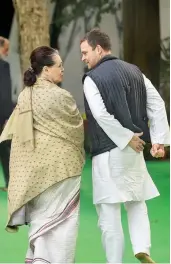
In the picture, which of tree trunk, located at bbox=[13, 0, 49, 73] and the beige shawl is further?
tree trunk, located at bbox=[13, 0, 49, 73]

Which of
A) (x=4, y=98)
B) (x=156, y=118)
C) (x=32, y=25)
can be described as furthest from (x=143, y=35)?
(x=156, y=118)

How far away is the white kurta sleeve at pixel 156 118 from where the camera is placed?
4.22 metres

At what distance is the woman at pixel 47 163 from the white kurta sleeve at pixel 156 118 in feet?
1.64

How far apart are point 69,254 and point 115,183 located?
19.8 inches

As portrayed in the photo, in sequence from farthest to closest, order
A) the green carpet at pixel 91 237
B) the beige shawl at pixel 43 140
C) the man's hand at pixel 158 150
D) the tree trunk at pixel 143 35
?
Result: the tree trunk at pixel 143 35 < the green carpet at pixel 91 237 < the man's hand at pixel 158 150 < the beige shawl at pixel 43 140

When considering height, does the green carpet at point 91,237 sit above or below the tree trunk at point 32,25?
below

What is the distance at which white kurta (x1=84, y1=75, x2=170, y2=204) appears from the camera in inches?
159

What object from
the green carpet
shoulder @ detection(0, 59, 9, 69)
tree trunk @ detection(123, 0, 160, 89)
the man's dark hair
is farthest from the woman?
tree trunk @ detection(123, 0, 160, 89)

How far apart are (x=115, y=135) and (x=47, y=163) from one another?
44 centimetres

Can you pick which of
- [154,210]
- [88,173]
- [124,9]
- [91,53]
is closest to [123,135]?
[91,53]

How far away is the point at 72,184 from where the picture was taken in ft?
13.1

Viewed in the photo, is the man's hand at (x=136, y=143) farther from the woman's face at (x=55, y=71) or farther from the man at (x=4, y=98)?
the man at (x=4, y=98)

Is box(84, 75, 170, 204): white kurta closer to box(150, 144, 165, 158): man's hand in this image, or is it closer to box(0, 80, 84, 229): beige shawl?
box(150, 144, 165, 158): man's hand

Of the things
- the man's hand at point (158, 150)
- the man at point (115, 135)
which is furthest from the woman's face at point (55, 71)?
the man's hand at point (158, 150)
